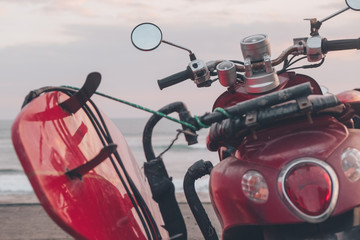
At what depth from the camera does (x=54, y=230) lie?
5738 millimetres

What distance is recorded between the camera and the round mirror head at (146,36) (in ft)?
8.57

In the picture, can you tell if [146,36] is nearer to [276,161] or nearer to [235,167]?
[235,167]

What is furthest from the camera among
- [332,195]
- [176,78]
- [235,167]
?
[176,78]

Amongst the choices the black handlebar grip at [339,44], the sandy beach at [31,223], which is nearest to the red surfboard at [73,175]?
the black handlebar grip at [339,44]

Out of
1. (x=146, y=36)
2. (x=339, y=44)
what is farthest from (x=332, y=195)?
(x=146, y=36)

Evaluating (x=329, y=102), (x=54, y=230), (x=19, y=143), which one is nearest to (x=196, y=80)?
(x=329, y=102)

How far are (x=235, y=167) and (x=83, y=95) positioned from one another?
0.61 metres

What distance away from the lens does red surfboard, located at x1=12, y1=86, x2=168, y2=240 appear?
55.6 inches

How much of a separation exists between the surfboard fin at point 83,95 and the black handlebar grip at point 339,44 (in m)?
1.23

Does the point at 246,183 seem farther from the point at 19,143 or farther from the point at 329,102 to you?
the point at 19,143

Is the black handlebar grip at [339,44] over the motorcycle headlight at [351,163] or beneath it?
over

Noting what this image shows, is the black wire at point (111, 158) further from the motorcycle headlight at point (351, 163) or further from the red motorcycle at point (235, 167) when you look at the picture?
the motorcycle headlight at point (351, 163)

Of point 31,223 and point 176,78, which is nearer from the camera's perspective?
point 176,78

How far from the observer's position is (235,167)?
1713mm
